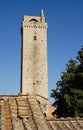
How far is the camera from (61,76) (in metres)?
35.5

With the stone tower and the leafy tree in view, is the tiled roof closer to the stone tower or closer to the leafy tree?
the leafy tree

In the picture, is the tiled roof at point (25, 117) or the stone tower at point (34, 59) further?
the stone tower at point (34, 59)

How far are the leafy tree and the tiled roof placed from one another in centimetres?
2095

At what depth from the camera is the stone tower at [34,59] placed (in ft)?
189

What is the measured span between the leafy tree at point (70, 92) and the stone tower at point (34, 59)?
20381 mm

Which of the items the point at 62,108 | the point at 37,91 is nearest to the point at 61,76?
the point at 62,108

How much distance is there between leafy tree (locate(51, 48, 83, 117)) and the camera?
102ft

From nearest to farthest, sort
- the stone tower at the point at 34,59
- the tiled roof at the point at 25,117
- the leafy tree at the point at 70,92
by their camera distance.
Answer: the tiled roof at the point at 25,117 < the leafy tree at the point at 70,92 < the stone tower at the point at 34,59

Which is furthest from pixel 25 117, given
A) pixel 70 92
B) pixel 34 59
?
pixel 34 59

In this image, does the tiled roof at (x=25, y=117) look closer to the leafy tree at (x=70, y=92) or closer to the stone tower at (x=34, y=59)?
the leafy tree at (x=70, y=92)

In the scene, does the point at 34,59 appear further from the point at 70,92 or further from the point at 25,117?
the point at 25,117

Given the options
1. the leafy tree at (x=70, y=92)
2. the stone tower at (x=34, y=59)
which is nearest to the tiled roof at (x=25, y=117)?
the leafy tree at (x=70, y=92)

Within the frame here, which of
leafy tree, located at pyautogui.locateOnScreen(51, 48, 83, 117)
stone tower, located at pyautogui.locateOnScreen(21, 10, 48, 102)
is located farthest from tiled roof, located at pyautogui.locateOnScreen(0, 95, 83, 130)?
stone tower, located at pyautogui.locateOnScreen(21, 10, 48, 102)

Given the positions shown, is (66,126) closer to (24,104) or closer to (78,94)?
Result: (24,104)
